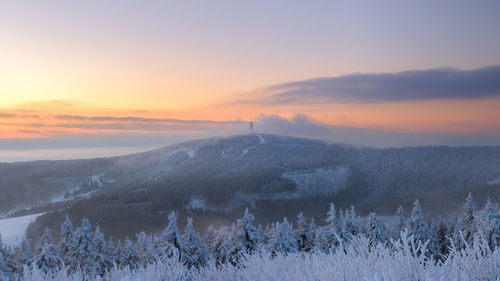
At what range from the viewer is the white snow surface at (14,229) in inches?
5207

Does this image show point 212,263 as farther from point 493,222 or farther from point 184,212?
point 184,212

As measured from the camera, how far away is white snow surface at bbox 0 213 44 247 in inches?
5207

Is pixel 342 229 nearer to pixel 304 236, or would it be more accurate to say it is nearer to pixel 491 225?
pixel 304 236

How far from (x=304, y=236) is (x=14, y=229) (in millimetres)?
148801

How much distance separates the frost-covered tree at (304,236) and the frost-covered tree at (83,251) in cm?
2273

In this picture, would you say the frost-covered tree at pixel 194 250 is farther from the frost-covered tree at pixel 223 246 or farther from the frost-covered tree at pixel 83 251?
the frost-covered tree at pixel 83 251

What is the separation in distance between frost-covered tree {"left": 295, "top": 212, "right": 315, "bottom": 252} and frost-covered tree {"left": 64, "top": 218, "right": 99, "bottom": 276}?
2273cm

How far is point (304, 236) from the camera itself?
43.3 meters

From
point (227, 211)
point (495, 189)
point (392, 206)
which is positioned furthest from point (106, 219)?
point (495, 189)

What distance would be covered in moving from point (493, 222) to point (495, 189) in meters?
188

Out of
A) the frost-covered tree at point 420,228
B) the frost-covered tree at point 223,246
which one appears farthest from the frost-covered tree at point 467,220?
the frost-covered tree at point 223,246

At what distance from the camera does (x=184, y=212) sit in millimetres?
167000

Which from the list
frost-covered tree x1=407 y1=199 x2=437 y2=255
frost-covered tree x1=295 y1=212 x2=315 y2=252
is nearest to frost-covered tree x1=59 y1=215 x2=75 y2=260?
frost-covered tree x1=295 y1=212 x2=315 y2=252

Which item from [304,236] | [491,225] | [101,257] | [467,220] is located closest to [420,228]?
[467,220]
